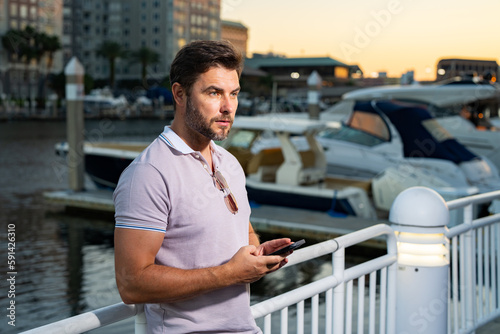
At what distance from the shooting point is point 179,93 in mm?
2168

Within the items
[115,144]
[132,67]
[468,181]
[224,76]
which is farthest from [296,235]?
[132,67]

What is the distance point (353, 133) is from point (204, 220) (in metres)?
12.5

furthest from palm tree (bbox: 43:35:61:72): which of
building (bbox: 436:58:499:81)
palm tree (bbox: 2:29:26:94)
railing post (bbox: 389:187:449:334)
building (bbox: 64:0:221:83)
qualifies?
railing post (bbox: 389:187:449:334)

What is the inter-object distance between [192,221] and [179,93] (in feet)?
1.50

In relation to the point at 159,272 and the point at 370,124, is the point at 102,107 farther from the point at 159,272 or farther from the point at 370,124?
the point at 159,272

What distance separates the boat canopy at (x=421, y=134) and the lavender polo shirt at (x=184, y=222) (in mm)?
11133

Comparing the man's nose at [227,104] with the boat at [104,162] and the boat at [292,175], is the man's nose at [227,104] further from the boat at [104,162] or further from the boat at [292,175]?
the boat at [104,162]

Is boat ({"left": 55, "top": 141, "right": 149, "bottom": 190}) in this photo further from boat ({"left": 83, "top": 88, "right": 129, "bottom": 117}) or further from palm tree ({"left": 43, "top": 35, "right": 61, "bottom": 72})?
palm tree ({"left": 43, "top": 35, "right": 61, "bottom": 72})

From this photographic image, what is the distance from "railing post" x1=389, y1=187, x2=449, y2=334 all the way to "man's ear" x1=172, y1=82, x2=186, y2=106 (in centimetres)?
201

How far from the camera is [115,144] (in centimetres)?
1730

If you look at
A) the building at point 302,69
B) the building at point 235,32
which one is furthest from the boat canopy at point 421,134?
the building at point 235,32

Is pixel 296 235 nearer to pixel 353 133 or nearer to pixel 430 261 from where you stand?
pixel 353 133

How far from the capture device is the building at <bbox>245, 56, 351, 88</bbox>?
461ft

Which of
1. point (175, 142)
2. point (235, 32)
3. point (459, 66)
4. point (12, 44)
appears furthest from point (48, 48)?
point (235, 32)
